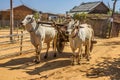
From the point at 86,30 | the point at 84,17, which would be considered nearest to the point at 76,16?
the point at 84,17

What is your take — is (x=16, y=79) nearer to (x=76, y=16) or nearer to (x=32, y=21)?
(x=32, y=21)

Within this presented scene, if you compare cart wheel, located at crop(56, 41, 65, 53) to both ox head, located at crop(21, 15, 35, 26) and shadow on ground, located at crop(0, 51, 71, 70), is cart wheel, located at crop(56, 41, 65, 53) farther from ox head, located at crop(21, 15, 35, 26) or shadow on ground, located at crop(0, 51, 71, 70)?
ox head, located at crop(21, 15, 35, 26)

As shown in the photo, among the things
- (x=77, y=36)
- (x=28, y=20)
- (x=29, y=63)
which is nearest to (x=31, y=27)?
Result: (x=28, y=20)

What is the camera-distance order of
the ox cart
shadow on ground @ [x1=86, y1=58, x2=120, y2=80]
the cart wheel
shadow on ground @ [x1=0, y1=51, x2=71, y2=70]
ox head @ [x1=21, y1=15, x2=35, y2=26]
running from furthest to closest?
the cart wheel
the ox cart
ox head @ [x1=21, y1=15, x2=35, y2=26]
shadow on ground @ [x1=0, y1=51, x2=71, y2=70]
shadow on ground @ [x1=86, y1=58, x2=120, y2=80]

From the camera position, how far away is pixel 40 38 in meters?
11.2

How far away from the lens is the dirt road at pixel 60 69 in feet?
29.6

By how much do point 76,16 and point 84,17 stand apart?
8.92 feet

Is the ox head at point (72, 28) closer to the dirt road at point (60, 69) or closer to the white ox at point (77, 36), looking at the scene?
the white ox at point (77, 36)

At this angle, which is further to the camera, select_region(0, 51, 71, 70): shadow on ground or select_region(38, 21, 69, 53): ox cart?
select_region(38, 21, 69, 53): ox cart

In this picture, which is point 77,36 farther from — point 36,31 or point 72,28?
point 36,31

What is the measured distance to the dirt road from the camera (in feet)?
29.6

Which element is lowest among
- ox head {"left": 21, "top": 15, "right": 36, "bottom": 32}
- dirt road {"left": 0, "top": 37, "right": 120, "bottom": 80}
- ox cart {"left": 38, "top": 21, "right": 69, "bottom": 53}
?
dirt road {"left": 0, "top": 37, "right": 120, "bottom": 80}

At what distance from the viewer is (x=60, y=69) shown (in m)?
10.0

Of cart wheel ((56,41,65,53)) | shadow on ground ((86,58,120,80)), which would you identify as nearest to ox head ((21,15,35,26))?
cart wheel ((56,41,65,53))
